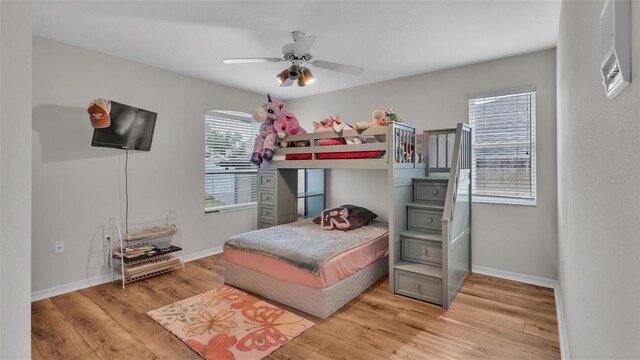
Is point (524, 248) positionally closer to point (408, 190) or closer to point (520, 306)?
point (520, 306)

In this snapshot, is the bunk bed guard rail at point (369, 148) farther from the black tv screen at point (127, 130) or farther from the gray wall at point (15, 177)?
the gray wall at point (15, 177)

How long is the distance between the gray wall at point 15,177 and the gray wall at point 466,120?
11.4ft

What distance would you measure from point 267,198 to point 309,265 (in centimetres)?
200

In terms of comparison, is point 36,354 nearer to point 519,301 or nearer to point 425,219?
point 425,219

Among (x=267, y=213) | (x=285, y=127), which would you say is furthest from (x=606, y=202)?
(x=267, y=213)

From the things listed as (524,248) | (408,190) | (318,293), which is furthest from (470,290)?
(318,293)

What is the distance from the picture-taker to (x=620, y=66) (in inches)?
22.4

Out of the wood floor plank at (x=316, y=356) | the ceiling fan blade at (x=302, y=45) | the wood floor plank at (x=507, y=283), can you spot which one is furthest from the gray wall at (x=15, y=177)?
the wood floor plank at (x=507, y=283)

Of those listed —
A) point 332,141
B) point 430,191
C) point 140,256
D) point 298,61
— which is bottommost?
point 140,256

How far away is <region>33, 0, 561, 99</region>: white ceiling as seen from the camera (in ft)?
7.70

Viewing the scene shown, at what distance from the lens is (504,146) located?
3420mm

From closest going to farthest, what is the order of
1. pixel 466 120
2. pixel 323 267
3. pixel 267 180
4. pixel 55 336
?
pixel 55 336 → pixel 323 267 → pixel 466 120 → pixel 267 180

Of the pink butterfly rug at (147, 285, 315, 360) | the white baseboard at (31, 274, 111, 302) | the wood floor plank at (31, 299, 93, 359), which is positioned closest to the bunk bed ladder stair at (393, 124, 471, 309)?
the pink butterfly rug at (147, 285, 315, 360)

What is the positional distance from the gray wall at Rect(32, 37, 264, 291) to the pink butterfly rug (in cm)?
132
